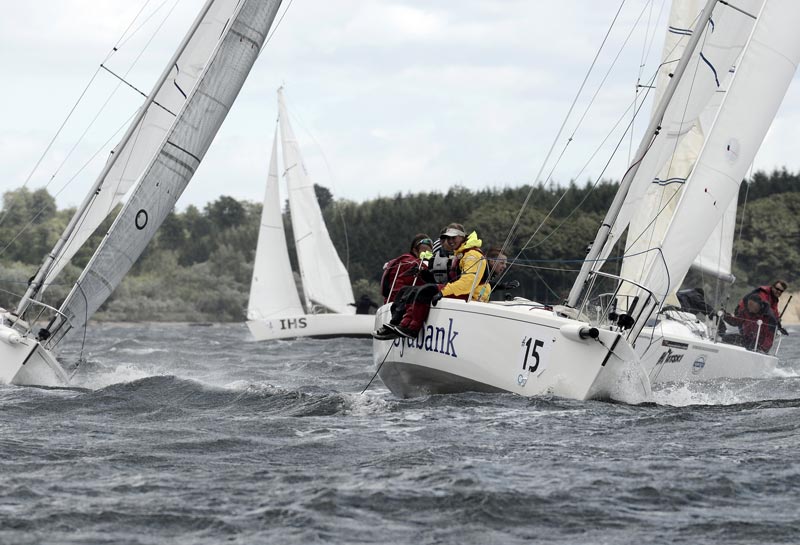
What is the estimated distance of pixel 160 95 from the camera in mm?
11312

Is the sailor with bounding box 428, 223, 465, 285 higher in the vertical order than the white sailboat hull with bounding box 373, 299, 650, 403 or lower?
higher

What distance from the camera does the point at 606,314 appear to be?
7.85 m

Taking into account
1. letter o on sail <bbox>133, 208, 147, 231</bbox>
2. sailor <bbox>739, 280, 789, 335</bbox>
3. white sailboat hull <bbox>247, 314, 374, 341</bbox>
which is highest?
sailor <bbox>739, 280, 789, 335</bbox>

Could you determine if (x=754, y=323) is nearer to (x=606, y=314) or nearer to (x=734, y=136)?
(x=734, y=136)

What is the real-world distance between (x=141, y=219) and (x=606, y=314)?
4.58m

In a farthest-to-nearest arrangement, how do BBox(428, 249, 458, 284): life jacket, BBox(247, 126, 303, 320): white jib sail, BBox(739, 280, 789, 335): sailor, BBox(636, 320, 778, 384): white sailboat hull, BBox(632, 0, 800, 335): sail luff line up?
BBox(247, 126, 303, 320): white jib sail, BBox(739, 280, 789, 335): sailor, BBox(636, 320, 778, 384): white sailboat hull, BBox(428, 249, 458, 284): life jacket, BBox(632, 0, 800, 335): sail luff

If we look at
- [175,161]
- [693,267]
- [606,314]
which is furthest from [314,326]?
[606,314]

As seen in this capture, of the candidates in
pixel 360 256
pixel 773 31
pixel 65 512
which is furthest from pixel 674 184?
pixel 360 256

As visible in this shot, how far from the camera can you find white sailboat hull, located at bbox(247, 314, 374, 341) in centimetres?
2427

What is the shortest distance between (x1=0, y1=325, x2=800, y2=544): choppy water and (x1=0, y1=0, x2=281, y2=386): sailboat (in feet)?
3.61

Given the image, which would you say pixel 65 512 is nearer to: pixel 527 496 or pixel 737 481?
pixel 527 496

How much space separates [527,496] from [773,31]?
17.8 ft

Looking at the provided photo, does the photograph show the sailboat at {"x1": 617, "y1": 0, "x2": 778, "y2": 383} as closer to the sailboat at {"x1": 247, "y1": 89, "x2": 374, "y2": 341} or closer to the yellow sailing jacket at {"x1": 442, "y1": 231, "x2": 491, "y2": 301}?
the yellow sailing jacket at {"x1": 442, "y1": 231, "x2": 491, "y2": 301}

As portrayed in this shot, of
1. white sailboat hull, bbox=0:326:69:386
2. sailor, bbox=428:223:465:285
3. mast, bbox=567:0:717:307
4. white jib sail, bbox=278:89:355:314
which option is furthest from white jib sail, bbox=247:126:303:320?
mast, bbox=567:0:717:307
